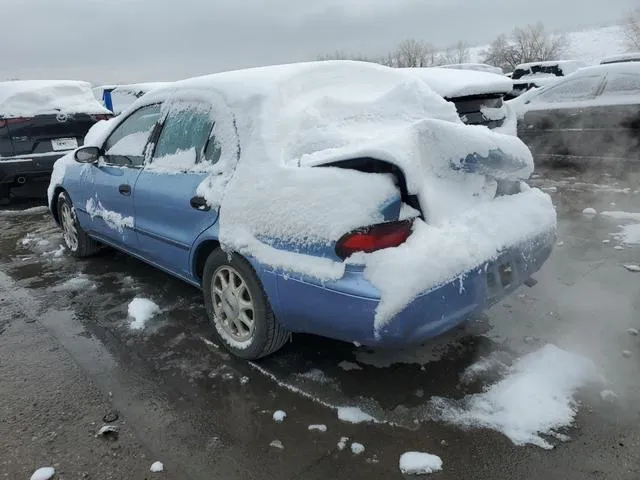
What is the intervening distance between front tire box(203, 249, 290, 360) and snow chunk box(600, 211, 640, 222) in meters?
4.10

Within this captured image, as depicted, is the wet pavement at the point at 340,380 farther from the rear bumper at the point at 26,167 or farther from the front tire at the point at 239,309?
the rear bumper at the point at 26,167

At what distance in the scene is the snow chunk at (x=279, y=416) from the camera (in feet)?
8.30

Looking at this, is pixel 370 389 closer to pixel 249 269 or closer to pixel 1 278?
pixel 249 269

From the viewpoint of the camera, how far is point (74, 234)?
5.23 meters

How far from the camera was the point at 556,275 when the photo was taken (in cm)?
404

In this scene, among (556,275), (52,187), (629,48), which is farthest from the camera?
(629,48)

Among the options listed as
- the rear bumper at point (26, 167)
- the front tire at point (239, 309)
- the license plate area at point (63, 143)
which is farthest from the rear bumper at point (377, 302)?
the license plate area at point (63, 143)

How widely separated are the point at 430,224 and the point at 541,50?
5687 centimetres

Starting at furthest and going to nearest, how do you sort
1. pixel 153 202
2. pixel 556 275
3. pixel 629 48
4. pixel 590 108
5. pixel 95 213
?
pixel 629 48 → pixel 590 108 → pixel 95 213 → pixel 556 275 → pixel 153 202

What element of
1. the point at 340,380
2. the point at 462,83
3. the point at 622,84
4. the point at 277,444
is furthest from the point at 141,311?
the point at 622,84

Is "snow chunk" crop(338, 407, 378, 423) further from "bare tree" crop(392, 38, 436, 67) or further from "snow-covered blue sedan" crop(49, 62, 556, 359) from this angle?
"bare tree" crop(392, 38, 436, 67)

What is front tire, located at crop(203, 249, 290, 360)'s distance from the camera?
9.21 ft

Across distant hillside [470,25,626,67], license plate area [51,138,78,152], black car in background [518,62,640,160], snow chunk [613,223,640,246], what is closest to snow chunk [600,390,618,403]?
snow chunk [613,223,640,246]

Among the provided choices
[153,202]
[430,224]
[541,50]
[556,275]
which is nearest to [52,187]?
[153,202]
